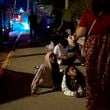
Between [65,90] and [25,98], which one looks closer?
[25,98]

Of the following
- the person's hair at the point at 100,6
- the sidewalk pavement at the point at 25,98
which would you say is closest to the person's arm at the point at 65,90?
the sidewalk pavement at the point at 25,98

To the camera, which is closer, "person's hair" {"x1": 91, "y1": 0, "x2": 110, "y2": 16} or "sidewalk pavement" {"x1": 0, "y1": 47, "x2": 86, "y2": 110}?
"person's hair" {"x1": 91, "y1": 0, "x2": 110, "y2": 16}

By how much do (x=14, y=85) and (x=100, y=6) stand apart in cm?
600

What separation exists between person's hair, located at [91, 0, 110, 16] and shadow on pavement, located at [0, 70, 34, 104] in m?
4.43

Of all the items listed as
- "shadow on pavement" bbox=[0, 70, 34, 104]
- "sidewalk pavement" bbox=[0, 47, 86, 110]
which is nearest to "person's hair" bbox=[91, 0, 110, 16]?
"sidewalk pavement" bbox=[0, 47, 86, 110]

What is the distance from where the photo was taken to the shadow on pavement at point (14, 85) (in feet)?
28.9

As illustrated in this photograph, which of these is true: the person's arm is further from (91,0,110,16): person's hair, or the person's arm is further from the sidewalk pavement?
(91,0,110,16): person's hair

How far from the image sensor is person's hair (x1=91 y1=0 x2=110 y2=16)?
430 cm

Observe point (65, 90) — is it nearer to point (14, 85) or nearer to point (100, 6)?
point (14, 85)

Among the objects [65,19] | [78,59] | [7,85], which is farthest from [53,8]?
[7,85]

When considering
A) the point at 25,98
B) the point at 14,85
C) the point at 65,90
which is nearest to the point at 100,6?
the point at 25,98

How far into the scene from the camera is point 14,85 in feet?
32.8

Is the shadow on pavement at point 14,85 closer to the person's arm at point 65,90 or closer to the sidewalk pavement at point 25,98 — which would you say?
the sidewalk pavement at point 25,98

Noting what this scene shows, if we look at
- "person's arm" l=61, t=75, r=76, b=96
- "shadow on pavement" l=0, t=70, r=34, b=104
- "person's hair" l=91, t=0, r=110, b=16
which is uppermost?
"person's hair" l=91, t=0, r=110, b=16
